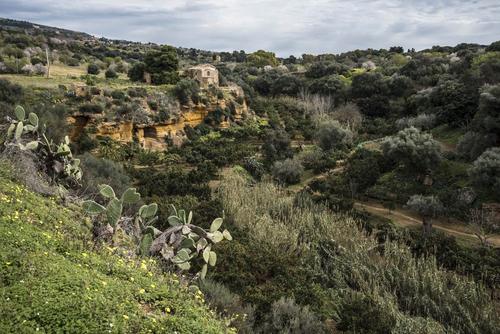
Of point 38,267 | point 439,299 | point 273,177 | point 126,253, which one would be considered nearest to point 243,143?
point 273,177

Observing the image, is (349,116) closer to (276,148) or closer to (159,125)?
(276,148)

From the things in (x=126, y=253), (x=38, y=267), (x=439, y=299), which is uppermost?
(x=38, y=267)

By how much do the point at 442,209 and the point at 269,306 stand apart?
1049cm

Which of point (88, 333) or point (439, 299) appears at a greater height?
point (88, 333)

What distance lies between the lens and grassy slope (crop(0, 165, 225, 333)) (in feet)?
13.9

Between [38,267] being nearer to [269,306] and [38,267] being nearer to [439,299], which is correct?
[269,306]

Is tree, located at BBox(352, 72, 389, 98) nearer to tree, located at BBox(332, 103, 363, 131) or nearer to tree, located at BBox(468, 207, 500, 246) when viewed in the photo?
tree, located at BBox(332, 103, 363, 131)

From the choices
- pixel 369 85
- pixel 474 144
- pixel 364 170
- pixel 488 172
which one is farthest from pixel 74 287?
pixel 369 85

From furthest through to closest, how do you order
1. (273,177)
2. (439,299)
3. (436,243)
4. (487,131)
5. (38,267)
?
(273,177) → (487,131) → (436,243) → (439,299) → (38,267)

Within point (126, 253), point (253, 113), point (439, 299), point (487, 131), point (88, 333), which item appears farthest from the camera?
point (253, 113)

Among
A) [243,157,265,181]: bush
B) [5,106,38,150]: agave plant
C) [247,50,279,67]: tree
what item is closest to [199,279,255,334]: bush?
[5,106,38,150]: agave plant

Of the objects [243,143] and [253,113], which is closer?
[243,143]

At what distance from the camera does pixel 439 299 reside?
9.90 m

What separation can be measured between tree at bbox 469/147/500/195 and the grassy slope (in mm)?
14173
